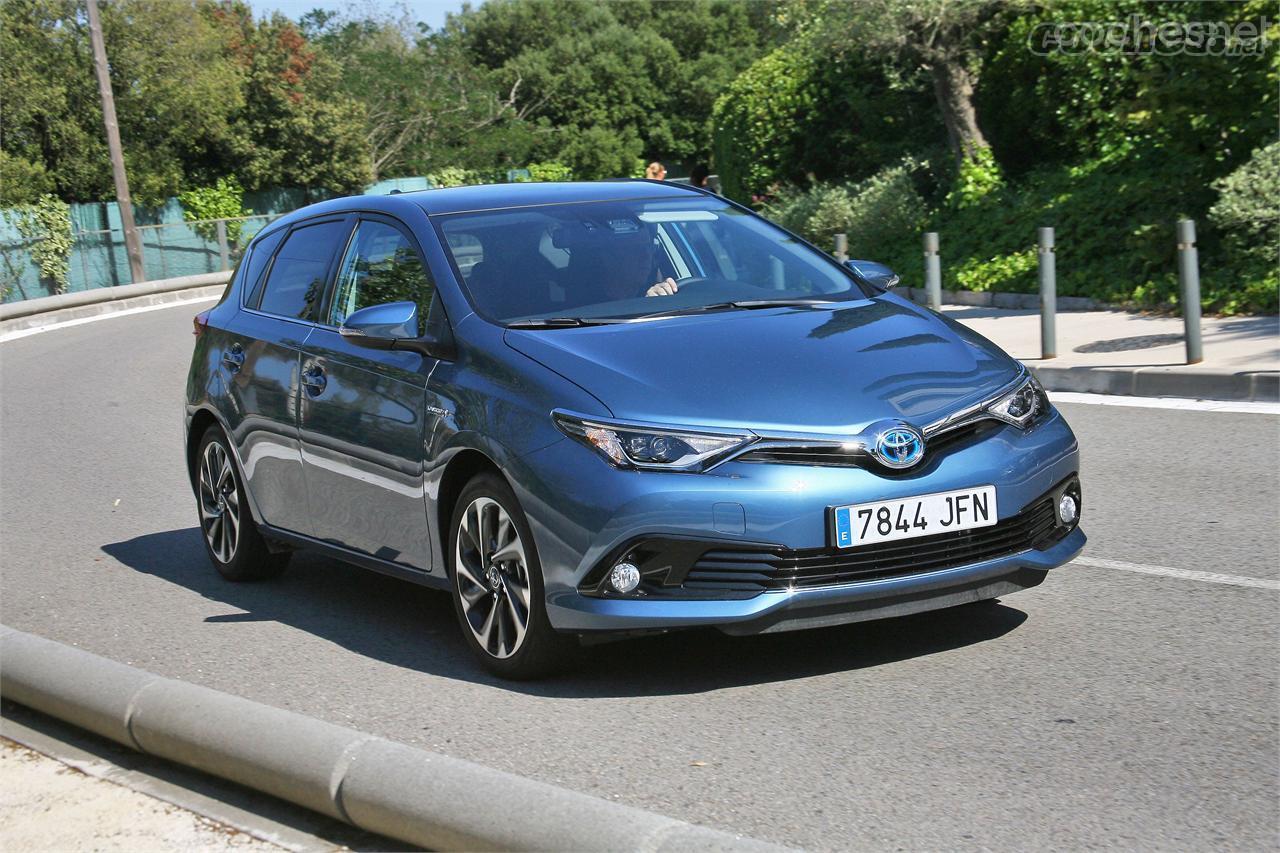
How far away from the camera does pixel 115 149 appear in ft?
131

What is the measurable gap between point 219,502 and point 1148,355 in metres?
7.64

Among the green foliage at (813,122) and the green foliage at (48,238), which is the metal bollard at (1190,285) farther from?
the green foliage at (48,238)

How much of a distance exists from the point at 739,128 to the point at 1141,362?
15335 mm

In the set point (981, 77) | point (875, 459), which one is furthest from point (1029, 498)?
point (981, 77)

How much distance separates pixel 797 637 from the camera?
5.86 m

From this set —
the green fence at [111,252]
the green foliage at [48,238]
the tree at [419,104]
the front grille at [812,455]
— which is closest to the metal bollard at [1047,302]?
the front grille at [812,455]

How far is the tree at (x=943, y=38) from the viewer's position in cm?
2108

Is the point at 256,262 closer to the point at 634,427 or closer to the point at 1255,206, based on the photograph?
the point at 634,427

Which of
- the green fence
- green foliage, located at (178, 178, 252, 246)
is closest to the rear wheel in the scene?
the green fence

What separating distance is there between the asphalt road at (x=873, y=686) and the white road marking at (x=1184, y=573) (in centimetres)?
7

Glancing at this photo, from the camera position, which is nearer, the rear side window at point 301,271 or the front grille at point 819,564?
the front grille at point 819,564

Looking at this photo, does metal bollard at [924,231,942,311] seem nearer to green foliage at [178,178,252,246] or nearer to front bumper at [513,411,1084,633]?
front bumper at [513,411,1084,633]

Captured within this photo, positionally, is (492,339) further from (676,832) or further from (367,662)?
(676,832)

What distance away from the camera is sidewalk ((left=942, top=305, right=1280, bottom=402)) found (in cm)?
1109
